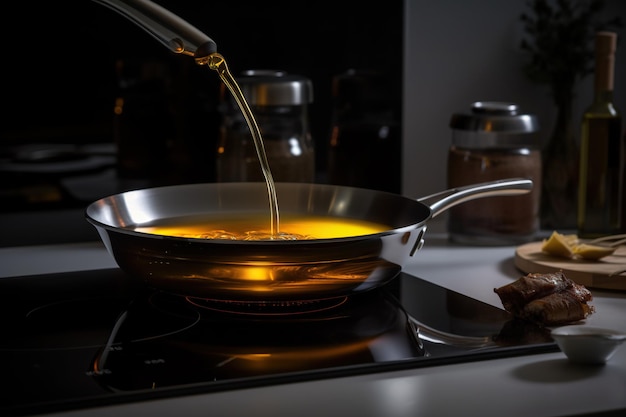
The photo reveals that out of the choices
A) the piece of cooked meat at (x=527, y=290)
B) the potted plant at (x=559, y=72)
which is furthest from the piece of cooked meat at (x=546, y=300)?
the potted plant at (x=559, y=72)

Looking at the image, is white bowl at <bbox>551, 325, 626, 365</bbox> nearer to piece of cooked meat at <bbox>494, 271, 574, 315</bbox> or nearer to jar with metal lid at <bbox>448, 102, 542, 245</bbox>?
piece of cooked meat at <bbox>494, 271, 574, 315</bbox>

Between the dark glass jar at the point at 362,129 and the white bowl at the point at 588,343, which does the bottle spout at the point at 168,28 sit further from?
the dark glass jar at the point at 362,129

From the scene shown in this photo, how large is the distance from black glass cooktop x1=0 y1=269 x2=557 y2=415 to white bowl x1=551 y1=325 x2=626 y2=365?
0.13 ft

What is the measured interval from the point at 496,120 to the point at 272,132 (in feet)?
1.01

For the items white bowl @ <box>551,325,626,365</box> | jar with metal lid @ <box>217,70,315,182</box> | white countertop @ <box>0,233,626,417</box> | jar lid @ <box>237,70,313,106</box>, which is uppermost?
jar lid @ <box>237,70,313,106</box>

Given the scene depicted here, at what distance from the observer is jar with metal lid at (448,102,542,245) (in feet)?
4.34

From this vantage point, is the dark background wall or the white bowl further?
the dark background wall

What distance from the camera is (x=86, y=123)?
135cm

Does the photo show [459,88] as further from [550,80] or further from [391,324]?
[391,324]

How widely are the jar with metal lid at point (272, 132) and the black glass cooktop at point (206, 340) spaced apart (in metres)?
0.32

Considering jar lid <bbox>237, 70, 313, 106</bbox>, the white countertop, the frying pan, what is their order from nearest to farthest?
1. the white countertop
2. the frying pan
3. jar lid <bbox>237, 70, 313, 106</bbox>

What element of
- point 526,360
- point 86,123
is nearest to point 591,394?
point 526,360

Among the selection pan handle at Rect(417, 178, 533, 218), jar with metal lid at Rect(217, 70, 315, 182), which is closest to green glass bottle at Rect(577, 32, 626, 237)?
pan handle at Rect(417, 178, 533, 218)

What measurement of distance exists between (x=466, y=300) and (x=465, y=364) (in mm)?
219
